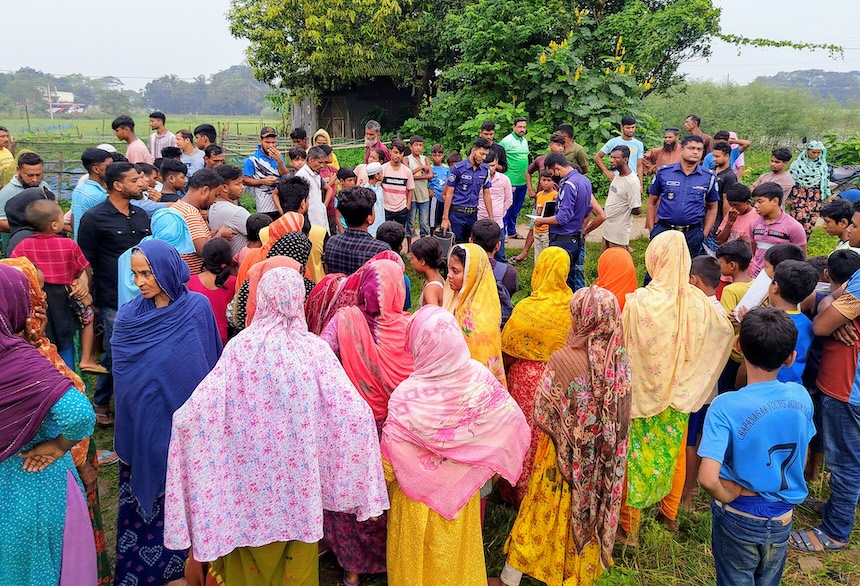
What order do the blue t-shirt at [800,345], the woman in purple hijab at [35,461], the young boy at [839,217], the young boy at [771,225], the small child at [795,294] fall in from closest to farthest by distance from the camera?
the woman in purple hijab at [35,461]
the small child at [795,294]
the blue t-shirt at [800,345]
the young boy at [839,217]
the young boy at [771,225]

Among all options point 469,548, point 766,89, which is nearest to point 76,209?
point 469,548

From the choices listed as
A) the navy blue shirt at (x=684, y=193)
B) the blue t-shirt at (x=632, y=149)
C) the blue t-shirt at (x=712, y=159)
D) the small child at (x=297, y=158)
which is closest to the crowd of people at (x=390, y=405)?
the navy blue shirt at (x=684, y=193)

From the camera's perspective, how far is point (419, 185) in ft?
28.9

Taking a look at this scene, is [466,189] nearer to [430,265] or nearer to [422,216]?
[422,216]

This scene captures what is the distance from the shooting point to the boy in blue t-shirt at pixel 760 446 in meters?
2.39

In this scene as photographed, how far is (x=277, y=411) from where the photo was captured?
2.44 m

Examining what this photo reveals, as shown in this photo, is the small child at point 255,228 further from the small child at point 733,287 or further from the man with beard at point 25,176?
the small child at point 733,287

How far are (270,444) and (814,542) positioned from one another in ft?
11.0

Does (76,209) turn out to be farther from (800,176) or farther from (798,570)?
(800,176)

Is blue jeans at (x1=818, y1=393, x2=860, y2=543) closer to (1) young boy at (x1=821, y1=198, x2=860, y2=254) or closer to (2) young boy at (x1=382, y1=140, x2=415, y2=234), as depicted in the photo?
(1) young boy at (x1=821, y1=198, x2=860, y2=254)

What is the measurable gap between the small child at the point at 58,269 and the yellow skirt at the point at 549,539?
10.5ft

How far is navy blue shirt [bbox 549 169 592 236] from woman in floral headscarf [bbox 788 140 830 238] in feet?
11.6

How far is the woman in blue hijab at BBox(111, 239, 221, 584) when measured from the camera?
292cm

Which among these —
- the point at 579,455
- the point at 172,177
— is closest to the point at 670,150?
the point at 172,177
